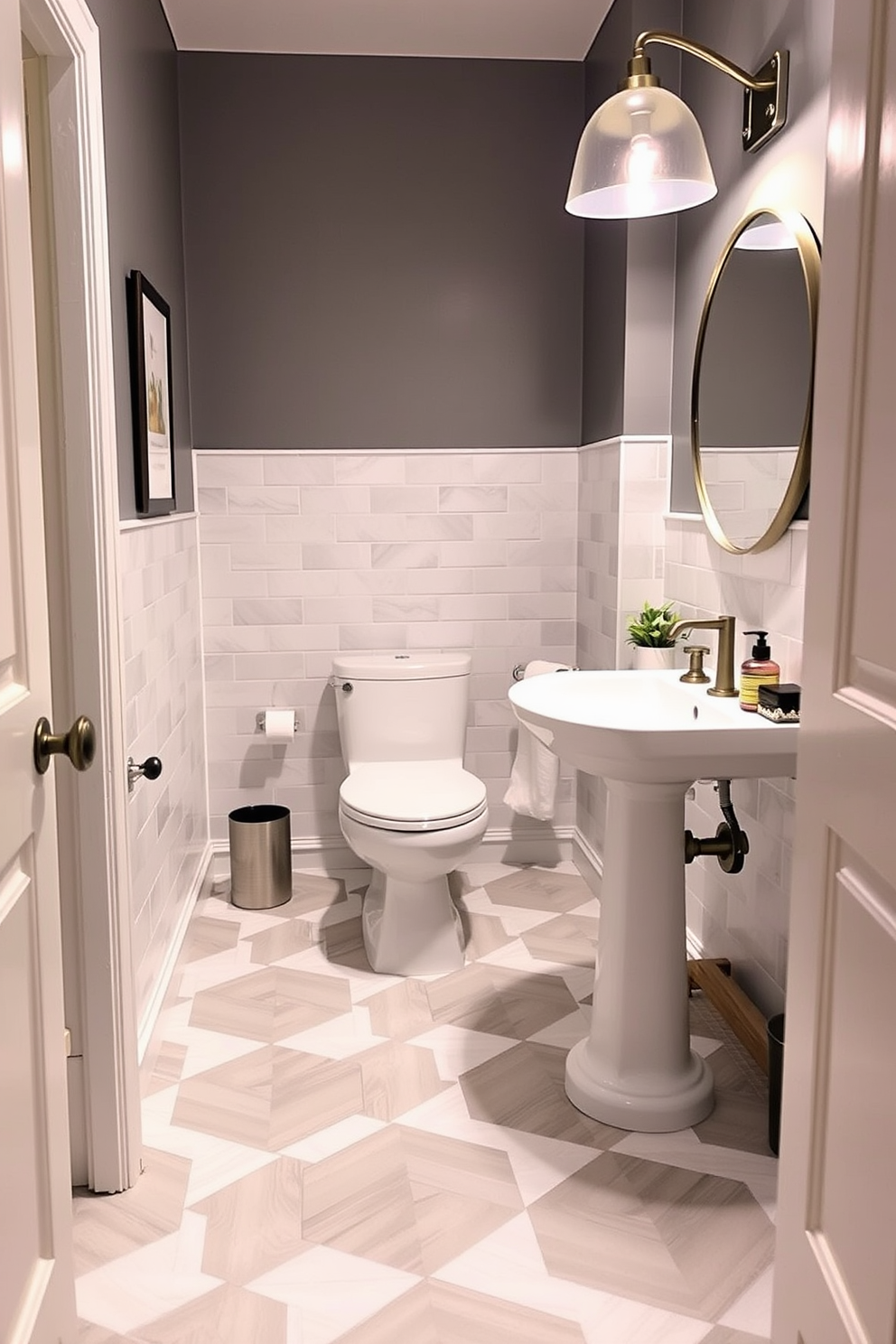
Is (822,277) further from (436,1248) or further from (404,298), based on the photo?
(404,298)

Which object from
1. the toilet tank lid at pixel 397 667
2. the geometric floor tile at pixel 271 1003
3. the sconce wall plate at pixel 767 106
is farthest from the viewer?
the toilet tank lid at pixel 397 667

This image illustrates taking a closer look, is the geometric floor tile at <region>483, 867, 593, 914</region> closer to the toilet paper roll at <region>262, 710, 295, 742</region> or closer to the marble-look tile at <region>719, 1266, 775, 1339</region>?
the toilet paper roll at <region>262, 710, 295, 742</region>

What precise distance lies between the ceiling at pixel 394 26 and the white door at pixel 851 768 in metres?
2.31

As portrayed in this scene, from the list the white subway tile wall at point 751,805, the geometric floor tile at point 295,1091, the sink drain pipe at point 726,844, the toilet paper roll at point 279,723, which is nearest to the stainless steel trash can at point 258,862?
the toilet paper roll at point 279,723

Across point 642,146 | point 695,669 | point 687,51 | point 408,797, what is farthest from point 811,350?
point 408,797

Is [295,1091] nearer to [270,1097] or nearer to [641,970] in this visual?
[270,1097]

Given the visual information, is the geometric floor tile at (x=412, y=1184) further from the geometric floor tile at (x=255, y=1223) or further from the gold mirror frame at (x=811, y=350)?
the gold mirror frame at (x=811, y=350)

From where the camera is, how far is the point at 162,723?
9.12 feet

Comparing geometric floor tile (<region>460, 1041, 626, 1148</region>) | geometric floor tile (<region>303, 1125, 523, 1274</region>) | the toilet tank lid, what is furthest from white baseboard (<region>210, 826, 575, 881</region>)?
geometric floor tile (<region>303, 1125, 523, 1274</region>)

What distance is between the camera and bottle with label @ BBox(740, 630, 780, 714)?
2227 millimetres

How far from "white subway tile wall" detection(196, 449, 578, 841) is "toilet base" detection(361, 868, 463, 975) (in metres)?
0.83

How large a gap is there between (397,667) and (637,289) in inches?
50.4

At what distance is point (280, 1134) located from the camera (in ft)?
7.27

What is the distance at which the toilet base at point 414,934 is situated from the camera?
2.95 meters
